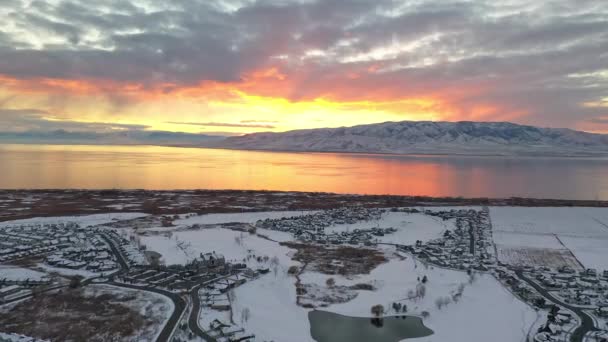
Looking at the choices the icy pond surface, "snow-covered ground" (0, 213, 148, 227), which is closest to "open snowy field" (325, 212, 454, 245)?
the icy pond surface

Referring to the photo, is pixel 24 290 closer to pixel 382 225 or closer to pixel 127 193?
pixel 382 225

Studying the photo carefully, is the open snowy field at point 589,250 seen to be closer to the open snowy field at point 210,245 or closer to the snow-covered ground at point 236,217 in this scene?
the open snowy field at point 210,245

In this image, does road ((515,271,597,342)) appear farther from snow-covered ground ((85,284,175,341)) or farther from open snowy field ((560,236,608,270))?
snow-covered ground ((85,284,175,341))

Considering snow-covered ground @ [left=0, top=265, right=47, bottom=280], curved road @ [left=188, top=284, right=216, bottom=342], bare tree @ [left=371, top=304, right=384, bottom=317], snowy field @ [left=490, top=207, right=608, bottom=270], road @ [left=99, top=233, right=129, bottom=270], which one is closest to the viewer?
curved road @ [left=188, top=284, right=216, bottom=342]

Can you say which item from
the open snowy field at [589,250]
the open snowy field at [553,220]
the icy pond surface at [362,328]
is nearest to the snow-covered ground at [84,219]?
the icy pond surface at [362,328]

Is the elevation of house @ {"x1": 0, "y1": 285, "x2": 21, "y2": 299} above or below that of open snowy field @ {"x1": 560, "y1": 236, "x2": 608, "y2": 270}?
below

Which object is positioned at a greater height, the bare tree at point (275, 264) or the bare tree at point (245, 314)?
the bare tree at point (275, 264)

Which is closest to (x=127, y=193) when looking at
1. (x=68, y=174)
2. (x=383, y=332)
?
(x=68, y=174)
